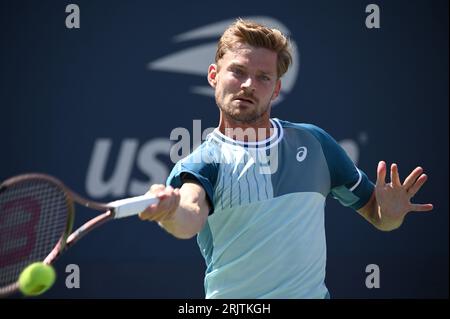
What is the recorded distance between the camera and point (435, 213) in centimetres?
670

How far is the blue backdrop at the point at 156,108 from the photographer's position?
644 cm

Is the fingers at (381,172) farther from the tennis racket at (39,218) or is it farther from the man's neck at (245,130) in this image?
the tennis racket at (39,218)

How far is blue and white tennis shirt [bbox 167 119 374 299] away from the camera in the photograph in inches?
133

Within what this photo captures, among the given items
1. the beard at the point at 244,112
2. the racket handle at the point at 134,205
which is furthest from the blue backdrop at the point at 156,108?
the racket handle at the point at 134,205

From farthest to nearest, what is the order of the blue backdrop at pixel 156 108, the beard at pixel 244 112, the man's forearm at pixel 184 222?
the blue backdrop at pixel 156 108 < the beard at pixel 244 112 < the man's forearm at pixel 184 222

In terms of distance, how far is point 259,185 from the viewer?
3.43m

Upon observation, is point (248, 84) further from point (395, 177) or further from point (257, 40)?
point (395, 177)

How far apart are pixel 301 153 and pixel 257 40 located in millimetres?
501

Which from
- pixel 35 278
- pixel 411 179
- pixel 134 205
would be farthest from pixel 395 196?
pixel 35 278

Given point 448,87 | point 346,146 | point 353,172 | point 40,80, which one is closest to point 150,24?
point 40,80

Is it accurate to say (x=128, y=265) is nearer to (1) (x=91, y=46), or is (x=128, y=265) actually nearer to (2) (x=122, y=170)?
(2) (x=122, y=170)

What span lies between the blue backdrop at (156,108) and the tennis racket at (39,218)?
3.00 metres

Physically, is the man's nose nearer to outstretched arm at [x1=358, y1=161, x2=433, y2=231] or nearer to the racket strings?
outstretched arm at [x1=358, y1=161, x2=433, y2=231]
